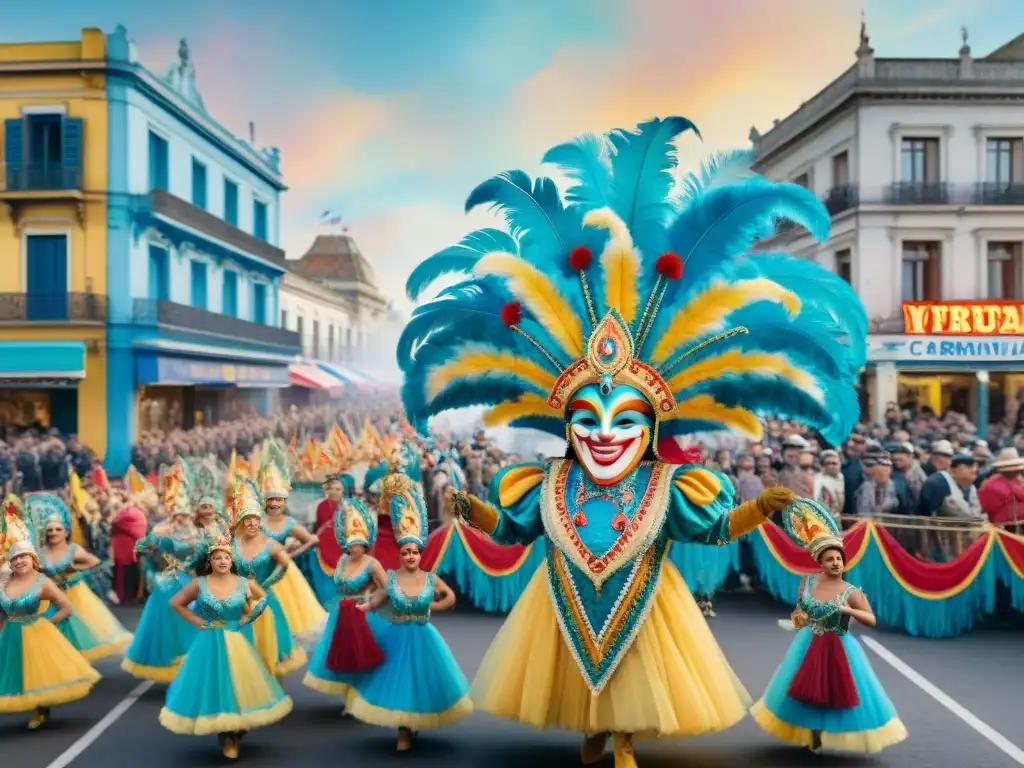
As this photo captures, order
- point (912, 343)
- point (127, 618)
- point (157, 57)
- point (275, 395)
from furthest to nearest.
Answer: point (912, 343), point (275, 395), point (157, 57), point (127, 618)

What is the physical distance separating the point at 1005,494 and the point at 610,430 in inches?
184

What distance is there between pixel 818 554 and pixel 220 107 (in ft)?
32.8

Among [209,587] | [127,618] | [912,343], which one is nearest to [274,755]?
[209,587]

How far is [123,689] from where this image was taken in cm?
648

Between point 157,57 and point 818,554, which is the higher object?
point 157,57

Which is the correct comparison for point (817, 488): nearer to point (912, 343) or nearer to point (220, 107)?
point (220, 107)

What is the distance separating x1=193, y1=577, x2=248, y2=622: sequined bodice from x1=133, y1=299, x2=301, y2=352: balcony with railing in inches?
279

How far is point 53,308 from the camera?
36.4 feet

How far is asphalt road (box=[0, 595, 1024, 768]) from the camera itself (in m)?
5.00

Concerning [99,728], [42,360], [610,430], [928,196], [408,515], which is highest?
[928,196]

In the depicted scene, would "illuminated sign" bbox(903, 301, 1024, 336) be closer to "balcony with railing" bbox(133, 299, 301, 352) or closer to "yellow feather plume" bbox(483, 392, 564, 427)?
"balcony with railing" bbox(133, 299, 301, 352)

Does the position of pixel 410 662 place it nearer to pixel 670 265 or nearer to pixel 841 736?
pixel 841 736

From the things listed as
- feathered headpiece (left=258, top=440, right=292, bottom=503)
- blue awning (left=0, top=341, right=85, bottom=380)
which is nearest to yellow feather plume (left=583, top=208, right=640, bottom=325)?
feathered headpiece (left=258, top=440, right=292, bottom=503)

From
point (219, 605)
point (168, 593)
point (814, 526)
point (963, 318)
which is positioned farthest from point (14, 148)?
point (963, 318)
